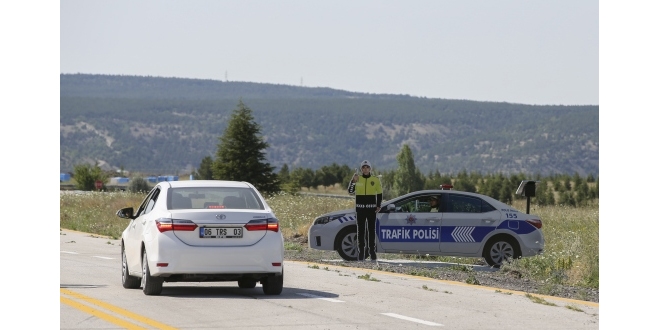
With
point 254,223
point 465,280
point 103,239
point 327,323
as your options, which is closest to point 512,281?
point 465,280

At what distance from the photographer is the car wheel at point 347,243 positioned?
74.6 ft

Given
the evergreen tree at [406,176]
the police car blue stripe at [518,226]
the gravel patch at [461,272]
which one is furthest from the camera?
the evergreen tree at [406,176]

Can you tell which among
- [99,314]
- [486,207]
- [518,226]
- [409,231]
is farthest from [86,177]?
[99,314]

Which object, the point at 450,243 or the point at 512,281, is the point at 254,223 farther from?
the point at 450,243

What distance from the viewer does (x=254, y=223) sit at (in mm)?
14953

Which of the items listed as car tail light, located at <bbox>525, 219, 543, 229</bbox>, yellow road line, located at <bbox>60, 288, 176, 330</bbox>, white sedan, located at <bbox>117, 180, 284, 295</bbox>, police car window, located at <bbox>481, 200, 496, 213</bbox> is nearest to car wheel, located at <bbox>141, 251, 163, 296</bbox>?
white sedan, located at <bbox>117, 180, 284, 295</bbox>

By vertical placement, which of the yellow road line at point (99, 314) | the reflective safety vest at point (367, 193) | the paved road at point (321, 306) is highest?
the reflective safety vest at point (367, 193)

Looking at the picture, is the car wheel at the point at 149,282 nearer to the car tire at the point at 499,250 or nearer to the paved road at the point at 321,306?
the paved road at the point at 321,306

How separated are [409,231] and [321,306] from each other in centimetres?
843

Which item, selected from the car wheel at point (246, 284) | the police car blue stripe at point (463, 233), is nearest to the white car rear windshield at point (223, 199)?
the car wheel at point (246, 284)

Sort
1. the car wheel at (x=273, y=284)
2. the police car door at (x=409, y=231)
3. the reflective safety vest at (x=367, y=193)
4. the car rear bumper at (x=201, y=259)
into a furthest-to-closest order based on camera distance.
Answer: the police car door at (x=409, y=231)
the reflective safety vest at (x=367, y=193)
the car wheel at (x=273, y=284)
the car rear bumper at (x=201, y=259)

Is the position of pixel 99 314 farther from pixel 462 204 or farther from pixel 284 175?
pixel 284 175

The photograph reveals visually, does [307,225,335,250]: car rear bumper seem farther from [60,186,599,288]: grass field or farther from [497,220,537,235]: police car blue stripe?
[497,220,537,235]: police car blue stripe

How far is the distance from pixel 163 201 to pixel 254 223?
1.22 m
